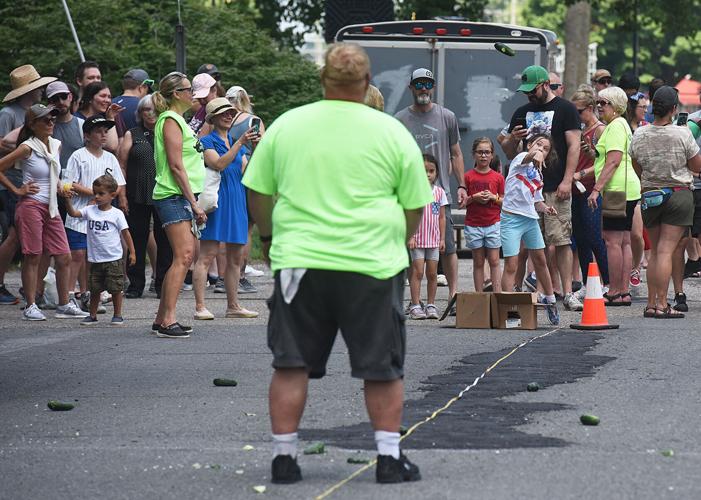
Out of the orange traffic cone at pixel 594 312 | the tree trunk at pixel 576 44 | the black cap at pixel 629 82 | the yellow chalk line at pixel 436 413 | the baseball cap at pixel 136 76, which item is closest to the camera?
the yellow chalk line at pixel 436 413

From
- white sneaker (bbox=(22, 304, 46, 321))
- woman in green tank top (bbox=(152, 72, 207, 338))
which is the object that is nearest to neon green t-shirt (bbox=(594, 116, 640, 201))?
woman in green tank top (bbox=(152, 72, 207, 338))

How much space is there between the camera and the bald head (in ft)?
21.5

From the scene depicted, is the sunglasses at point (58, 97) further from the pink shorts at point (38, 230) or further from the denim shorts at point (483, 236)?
the denim shorts at point (483, 236)

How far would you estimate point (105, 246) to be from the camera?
41.3 ft

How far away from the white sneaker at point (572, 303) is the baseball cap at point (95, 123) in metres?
4.29

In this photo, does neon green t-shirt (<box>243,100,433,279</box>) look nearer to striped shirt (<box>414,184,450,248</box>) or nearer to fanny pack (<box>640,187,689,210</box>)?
striped shirt (<box>414,184,450,248</box>)

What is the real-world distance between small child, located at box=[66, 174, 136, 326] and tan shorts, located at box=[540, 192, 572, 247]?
3709mm

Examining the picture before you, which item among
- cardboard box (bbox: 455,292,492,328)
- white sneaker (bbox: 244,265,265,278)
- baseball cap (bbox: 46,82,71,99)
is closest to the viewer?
cardboard box (bbox: 455,292,492,328)

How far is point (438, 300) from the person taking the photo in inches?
599

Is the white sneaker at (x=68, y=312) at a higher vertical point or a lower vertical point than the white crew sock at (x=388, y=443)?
lower

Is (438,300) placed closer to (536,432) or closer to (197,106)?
(197,106)

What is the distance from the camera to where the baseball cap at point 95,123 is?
1348 cm

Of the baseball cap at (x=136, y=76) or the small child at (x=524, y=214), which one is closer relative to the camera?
the small child at (x=524, y=214)

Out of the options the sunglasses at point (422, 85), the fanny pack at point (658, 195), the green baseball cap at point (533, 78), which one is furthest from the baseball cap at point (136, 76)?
the fanny pack at point (658, 195)
